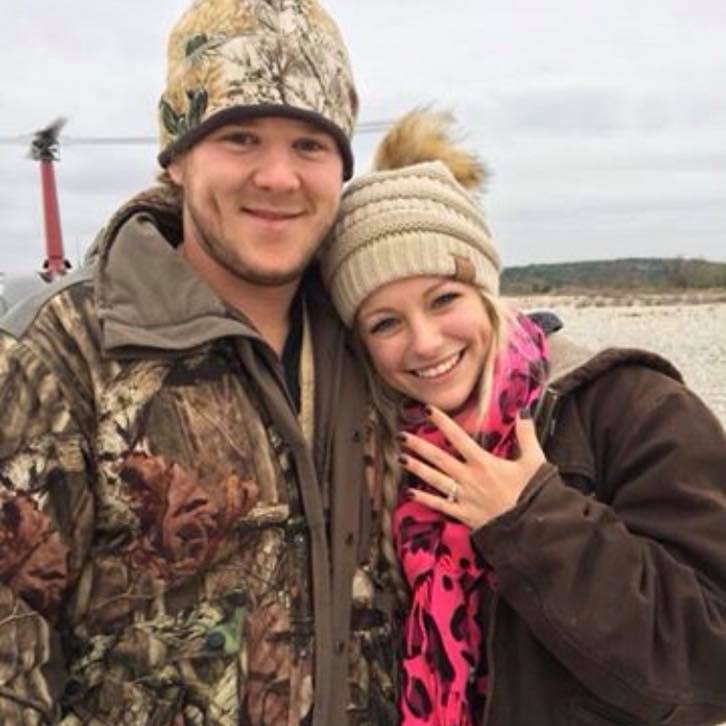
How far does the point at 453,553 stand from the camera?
2645 millimetres

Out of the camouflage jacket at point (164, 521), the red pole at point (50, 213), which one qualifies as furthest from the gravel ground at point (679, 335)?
the red pole at point (50, 213)

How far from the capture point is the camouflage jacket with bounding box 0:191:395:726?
2.29 metres

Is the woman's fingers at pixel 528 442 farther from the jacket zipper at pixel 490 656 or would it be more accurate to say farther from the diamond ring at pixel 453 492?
the jacket zipper at pixel 490 656

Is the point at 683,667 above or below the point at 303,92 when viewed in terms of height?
below

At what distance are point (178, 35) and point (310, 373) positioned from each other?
2.98ft

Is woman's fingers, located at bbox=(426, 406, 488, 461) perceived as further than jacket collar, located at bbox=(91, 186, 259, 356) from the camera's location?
Yes

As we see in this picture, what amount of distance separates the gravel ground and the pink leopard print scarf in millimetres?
7753

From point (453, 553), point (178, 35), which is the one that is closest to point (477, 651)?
point (453, 553)

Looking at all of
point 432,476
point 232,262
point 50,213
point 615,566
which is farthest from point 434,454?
point 50,213

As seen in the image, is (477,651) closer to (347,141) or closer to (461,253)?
(461,253)

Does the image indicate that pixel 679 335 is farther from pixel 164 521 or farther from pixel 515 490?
pixel 164 521

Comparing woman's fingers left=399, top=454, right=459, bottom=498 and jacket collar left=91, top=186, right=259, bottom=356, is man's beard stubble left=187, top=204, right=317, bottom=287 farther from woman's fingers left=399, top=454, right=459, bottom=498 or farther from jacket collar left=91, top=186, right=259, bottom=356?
woman's fingers left=399, top=454, right=459, bottom=498

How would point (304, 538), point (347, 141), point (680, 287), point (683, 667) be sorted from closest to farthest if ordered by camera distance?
point (683, 667) < point (304, 538) < point (347, 141) < point (680, 287)

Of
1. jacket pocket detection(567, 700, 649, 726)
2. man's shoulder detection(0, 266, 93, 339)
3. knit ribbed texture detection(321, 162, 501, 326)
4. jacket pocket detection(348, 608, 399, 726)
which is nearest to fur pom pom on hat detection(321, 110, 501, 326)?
knit ribbed texture detection(321, 162, 501, 326)
